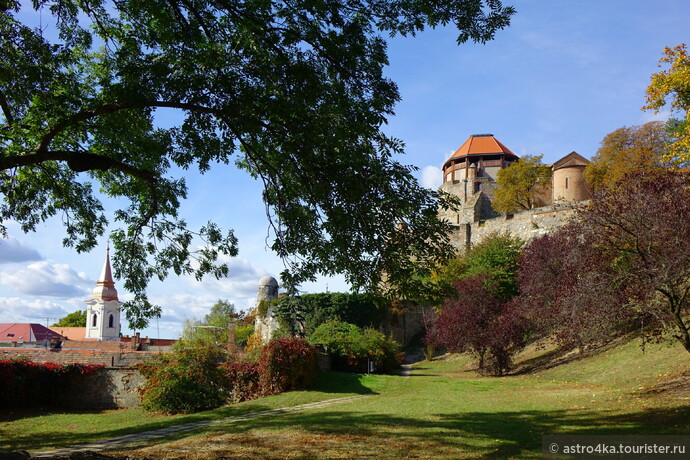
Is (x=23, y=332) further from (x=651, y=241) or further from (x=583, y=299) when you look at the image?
(x=651, y=241)

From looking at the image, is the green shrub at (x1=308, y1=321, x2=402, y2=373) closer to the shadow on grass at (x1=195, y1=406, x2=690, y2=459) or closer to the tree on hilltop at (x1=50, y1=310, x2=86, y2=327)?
the shadow on grass at (x1=195, y1=406, x2=690, y2=459)

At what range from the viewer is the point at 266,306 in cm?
2827

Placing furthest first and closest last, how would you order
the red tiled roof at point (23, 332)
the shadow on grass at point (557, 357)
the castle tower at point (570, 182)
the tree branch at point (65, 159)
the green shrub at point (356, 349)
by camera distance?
the red tiled roof at point (23, 332) → the castle tower at point (570, 182) → the green shrub at point (356, 349) → the shadow on grass at point (557, 357) → the tree branch at point (65, 159)

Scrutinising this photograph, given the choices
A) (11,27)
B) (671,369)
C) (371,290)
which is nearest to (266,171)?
(371,290)

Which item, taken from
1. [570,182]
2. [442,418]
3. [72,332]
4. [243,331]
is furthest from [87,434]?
[72,332]

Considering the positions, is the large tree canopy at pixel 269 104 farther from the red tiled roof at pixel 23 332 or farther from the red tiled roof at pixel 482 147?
the red tiled roof at pixel 23 332

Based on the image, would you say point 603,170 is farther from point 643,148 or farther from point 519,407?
point 519,407

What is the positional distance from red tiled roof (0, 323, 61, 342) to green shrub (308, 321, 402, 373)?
58821mm

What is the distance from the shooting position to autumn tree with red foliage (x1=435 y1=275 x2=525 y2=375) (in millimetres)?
18766

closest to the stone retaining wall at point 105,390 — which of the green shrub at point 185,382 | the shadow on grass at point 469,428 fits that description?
the green shrub at point 185,382

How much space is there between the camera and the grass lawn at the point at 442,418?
25.8 feet

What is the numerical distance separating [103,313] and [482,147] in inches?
1912

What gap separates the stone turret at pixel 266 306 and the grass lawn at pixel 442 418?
404 inches

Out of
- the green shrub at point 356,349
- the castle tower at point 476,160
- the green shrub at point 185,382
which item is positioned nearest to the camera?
the green shrub at point 185,382
